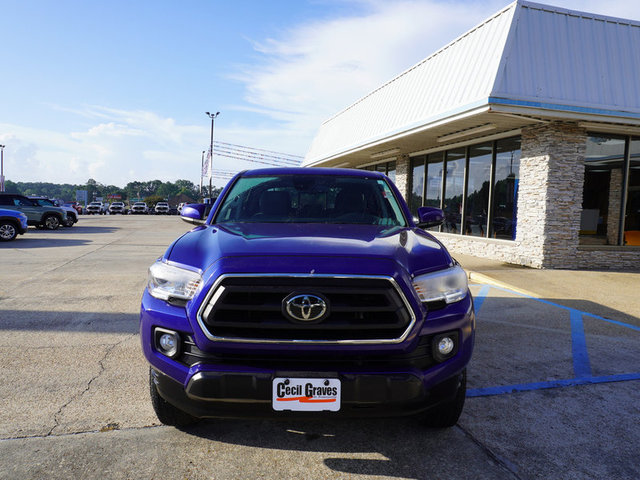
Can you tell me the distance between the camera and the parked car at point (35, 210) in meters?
20.4

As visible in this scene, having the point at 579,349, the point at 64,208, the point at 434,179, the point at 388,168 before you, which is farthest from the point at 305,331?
the point at 64,208

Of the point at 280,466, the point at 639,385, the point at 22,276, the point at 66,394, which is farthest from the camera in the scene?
the point at 22,276

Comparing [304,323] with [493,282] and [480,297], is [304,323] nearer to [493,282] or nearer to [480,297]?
[480,297]

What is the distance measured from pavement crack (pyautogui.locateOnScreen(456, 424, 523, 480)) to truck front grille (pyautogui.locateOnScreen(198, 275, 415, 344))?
39.0 inches

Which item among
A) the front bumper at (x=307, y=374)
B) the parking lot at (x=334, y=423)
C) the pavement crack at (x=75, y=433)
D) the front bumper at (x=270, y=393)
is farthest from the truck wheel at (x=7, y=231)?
the front bumper at (x=270, y=393)

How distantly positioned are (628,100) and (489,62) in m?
2.96

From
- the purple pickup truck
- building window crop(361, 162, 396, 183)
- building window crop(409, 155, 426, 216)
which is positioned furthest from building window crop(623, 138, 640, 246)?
the purple pickup truck

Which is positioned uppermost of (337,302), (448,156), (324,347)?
(448,156)

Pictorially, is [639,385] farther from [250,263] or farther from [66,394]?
[66,394]

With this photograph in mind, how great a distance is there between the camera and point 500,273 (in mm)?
9070

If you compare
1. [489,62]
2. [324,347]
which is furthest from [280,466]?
[489,62]

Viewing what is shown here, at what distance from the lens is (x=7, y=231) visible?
50.3 ft

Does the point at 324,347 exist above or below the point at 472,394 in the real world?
above

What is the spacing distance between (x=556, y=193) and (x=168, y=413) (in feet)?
30.8
